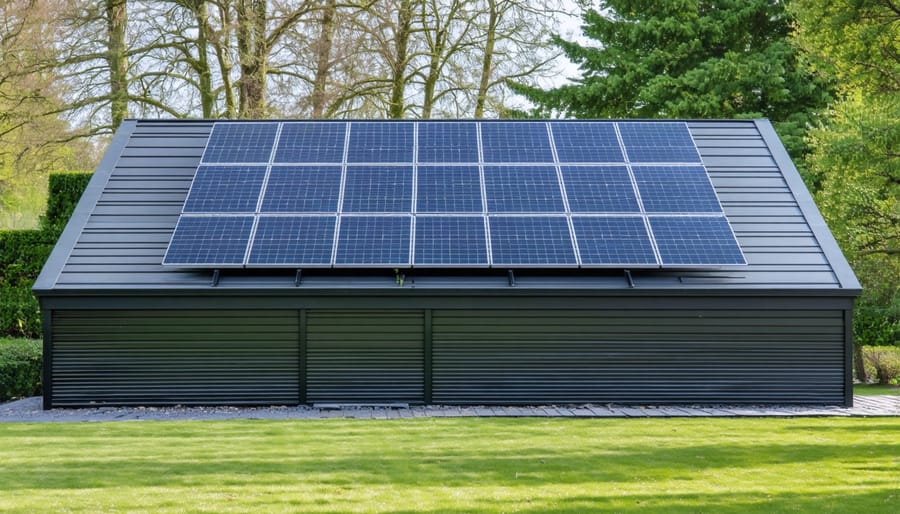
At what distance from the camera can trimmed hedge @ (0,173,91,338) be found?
19844 millimetres

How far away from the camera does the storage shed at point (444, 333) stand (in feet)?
45.8

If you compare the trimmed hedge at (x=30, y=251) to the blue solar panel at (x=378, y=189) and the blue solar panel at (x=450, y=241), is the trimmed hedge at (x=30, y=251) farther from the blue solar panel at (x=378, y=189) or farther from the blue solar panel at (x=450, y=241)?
the blue solar panel at (x=450, y=241)

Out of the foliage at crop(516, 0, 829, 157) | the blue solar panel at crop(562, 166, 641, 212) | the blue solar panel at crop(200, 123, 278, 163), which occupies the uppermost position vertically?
the foliage at crop(516, 0, 829, 157)

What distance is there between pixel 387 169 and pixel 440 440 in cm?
673

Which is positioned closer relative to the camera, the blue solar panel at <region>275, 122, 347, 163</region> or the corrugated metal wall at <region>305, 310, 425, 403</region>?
the corrugated metal wall at <region>305, 310, 425, 403</region>

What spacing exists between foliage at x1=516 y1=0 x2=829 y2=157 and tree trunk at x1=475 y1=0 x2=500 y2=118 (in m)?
1.26

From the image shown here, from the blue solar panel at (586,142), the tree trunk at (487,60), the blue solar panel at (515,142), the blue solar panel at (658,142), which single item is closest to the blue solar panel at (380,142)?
the blue solar panel at (515,142)

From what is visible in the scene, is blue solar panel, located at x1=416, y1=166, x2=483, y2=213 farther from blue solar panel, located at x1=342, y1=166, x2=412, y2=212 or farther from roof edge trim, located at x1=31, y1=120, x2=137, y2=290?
roof edge trim, located at x1=31, y1=120, x2=137, y2=290

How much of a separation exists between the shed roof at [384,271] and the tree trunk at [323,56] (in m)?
11.4

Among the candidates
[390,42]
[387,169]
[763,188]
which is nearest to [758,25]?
[390,42]

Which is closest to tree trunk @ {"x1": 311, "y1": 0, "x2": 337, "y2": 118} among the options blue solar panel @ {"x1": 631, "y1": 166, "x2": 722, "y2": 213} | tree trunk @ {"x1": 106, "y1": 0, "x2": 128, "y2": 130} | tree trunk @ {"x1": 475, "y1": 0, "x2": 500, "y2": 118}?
tree trunk @ {"x1": 475, "y1": 0, "x2": 500, "y2": 118}

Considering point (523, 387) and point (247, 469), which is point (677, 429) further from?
point (247, 469)

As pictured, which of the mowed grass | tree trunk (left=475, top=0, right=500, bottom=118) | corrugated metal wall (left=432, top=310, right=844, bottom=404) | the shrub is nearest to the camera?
the mowed grass

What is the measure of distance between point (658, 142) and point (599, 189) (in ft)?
6.81
